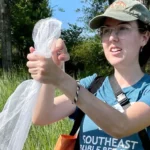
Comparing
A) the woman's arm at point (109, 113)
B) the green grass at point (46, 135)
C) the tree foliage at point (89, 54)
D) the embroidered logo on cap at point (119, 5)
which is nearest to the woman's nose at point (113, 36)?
the embroidered logo on cap at point (119, 5)

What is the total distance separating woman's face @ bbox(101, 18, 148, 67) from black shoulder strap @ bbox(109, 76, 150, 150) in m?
0.10

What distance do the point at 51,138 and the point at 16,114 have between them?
6.08 ft

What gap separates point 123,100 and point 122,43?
275 mm

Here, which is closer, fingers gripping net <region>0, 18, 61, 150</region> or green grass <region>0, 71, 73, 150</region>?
fingers gripping net <region>0, 18, 61, 150</region>

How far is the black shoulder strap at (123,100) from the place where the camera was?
1894 mm

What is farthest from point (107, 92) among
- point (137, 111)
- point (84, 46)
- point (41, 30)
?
point (84, 46)

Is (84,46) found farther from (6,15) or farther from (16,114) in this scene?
(16,114)

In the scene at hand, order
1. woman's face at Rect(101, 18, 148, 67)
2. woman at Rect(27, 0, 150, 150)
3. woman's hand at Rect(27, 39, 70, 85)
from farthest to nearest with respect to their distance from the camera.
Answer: woman's face at Rect(101, 18, 148, 67)
woman at Rect(27, 0, 150, 150)
woman's hand at Rect(27, 39, 70, 85)

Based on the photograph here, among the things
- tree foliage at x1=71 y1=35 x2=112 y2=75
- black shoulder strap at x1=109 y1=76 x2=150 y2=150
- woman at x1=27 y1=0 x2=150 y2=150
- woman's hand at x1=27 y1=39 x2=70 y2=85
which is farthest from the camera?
tree foliage at x1=71 y1=35 x2=112 y2=75

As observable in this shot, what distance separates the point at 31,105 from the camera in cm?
215

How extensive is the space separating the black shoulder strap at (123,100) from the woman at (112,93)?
0.02m

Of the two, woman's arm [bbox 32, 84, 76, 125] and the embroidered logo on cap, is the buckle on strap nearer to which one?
woman's arm [bbox 32, 84, 76, 125]

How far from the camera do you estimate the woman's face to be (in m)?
2.01

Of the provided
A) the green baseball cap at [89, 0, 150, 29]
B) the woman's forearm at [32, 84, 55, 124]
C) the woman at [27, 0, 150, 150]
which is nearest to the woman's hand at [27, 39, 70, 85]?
the woman at [27, 0, 150, 150]
